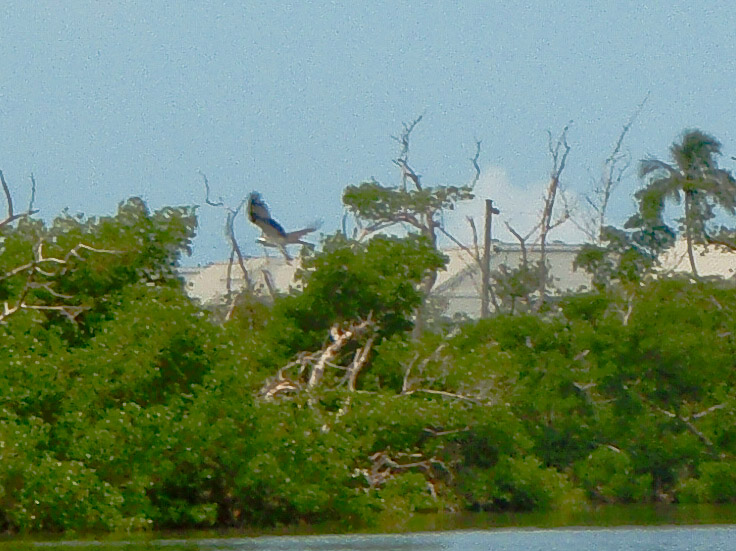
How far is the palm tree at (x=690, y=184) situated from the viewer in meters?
45.4

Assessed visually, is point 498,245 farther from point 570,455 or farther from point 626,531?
point 626,531

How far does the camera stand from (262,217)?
28188 mm

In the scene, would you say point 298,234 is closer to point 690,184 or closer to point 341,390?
point 341,390

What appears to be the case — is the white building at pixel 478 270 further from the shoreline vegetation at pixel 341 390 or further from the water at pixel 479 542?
the water at pixel 479 542

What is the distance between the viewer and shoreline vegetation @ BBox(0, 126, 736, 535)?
78.4 ft

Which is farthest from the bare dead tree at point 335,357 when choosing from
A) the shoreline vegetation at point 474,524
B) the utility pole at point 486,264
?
the utility pole at point 486,264

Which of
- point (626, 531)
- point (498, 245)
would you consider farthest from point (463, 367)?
point (498, 245)

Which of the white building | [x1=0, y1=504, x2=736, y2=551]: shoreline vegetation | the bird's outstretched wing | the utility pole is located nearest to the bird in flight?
the bird's outstretched wing

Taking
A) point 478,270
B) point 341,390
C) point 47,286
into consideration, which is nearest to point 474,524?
point 341,390

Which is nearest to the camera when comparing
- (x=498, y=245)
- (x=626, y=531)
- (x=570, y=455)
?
(x=626, y=531)

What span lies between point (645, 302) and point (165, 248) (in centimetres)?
1315

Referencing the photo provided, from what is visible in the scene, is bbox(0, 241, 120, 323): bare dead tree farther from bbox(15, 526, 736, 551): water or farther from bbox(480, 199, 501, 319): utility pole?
bbox(480, 199, 501, 319): utility pole

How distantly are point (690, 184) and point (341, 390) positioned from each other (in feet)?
63.1

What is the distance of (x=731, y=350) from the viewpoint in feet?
119
